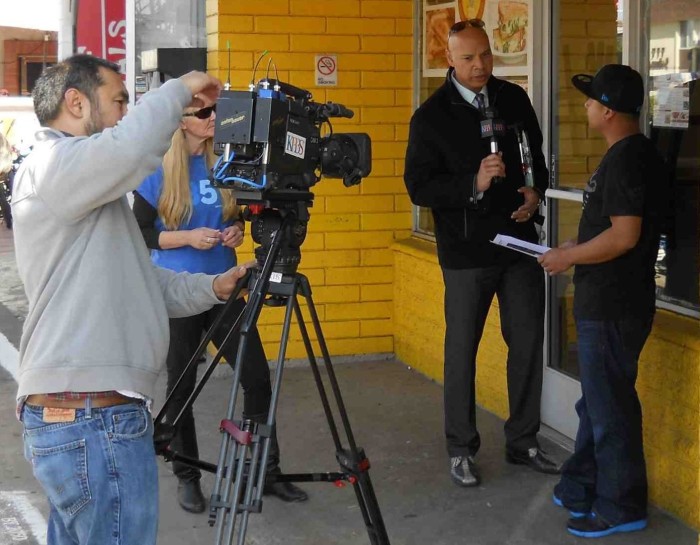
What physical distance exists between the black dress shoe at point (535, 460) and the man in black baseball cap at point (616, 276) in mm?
735

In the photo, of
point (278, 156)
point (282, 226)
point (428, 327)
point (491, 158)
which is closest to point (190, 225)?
point (491, 158)

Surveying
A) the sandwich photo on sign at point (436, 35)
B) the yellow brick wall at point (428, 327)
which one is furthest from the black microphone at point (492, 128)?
the sandwich photo on sign at point (436, 35)

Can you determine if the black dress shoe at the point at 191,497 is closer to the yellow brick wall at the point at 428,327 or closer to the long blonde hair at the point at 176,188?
the long blonde hair at the point at 176,188

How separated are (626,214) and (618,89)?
0.48m

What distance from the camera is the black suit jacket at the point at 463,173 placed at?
511 centimetres

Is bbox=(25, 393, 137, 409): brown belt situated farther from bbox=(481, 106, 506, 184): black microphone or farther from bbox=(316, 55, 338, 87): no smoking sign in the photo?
bbox=(316, 55, 338, 87): no smoking sign

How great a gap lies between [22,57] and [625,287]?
28.1 m

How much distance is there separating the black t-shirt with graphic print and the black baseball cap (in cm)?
13

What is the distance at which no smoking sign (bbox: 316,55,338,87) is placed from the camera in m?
→ 7.20

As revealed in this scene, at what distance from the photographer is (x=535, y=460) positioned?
5.30 meters

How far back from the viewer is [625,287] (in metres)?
4.32

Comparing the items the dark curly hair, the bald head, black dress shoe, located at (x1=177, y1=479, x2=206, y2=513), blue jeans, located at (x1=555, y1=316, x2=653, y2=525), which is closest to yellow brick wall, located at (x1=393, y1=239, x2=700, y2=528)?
blue jeans, located at (x1=555, y1=316, x2=653, y2=525)

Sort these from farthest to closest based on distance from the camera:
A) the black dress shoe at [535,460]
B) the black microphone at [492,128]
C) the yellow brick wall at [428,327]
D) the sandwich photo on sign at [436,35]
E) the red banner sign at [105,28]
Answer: the red banner sign at [105,28] < the sandwich photo on sign at [436,35] < the yellow brick wall at [428,327] < the black dress shoe at [535,460] < the black microphone at [492,128]

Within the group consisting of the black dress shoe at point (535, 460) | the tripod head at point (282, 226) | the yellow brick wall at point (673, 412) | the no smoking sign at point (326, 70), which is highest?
the no smoking sign at point (326, 70)
